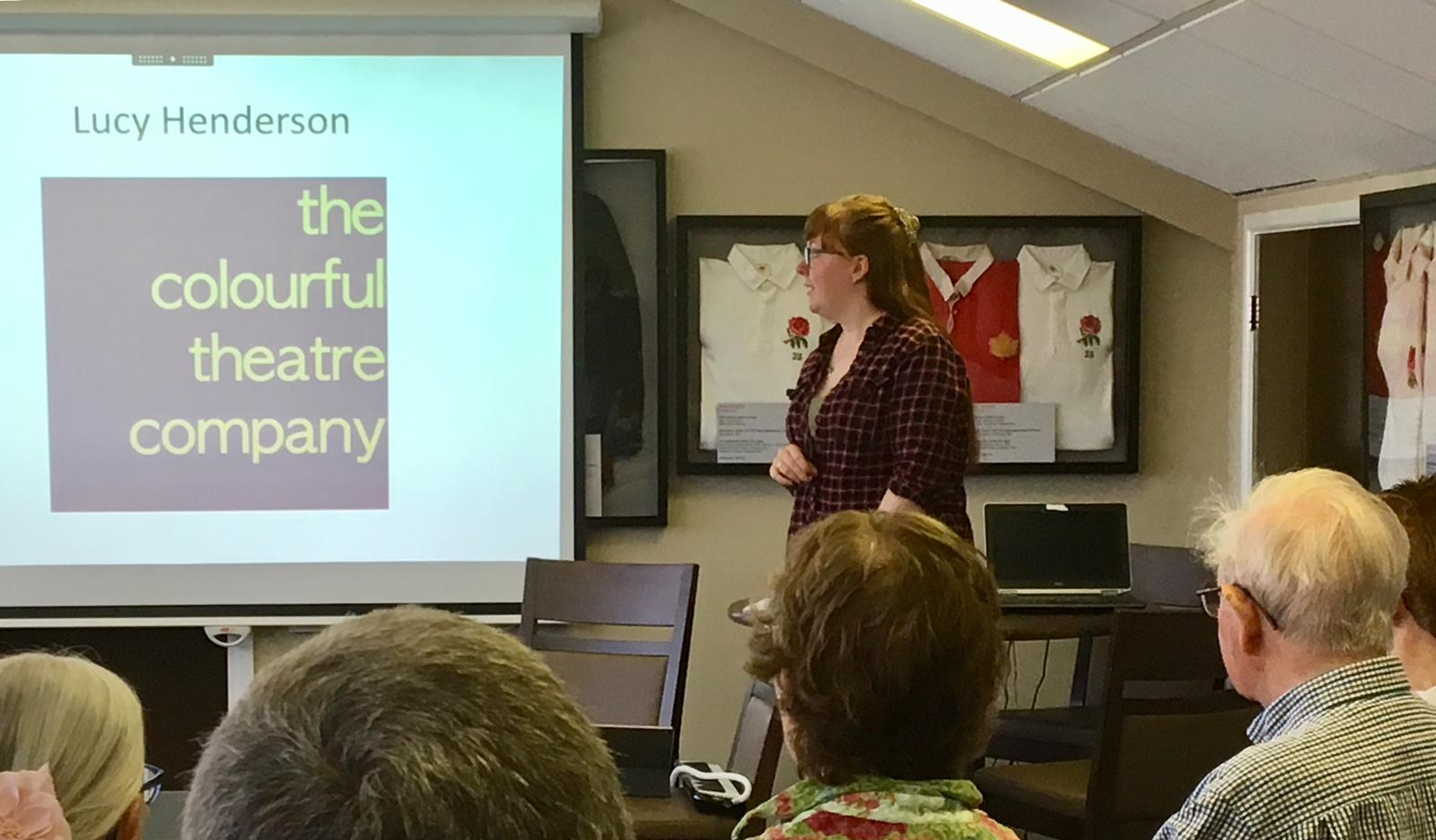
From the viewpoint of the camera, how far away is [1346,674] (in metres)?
1.45

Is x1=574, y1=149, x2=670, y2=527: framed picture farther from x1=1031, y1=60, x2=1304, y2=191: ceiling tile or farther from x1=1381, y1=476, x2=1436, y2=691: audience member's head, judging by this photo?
x1=1381, y1=476, x2=1436, y2=691: audience member's head

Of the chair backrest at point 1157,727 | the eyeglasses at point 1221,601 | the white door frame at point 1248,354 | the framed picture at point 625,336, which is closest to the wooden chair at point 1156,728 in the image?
the chair backrest at point 1157,727

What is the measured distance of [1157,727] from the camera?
2590 millimetres

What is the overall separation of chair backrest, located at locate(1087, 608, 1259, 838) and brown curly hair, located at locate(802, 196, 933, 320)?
710mm

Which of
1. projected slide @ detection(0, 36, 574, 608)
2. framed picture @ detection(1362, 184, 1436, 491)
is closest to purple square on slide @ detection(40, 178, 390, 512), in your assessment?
projected slide @ detection(0, 36, 574, 608)

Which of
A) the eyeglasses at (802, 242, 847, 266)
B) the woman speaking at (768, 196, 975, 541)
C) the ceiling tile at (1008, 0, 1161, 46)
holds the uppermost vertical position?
the ceiling tile at (1008, 0, 1161, 46)

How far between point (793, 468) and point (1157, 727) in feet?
2.74

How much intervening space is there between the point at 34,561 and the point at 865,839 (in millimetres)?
3160

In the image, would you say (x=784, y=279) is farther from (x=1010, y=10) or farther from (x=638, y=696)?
(x=638, y=696)

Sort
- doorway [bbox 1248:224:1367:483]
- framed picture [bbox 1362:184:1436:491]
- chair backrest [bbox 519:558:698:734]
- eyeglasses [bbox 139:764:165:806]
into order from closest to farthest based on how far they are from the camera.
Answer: eyeglasses [bbox 139:764:165:806], chair backrest [bbox 519:558:698:734], framed picture [bbox 1362:184:1436:491], doorway [bbox 1248:224:1367:483]

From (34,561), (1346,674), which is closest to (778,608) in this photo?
(1346,674)

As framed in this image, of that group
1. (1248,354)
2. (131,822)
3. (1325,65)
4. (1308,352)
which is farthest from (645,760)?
(1308,352)

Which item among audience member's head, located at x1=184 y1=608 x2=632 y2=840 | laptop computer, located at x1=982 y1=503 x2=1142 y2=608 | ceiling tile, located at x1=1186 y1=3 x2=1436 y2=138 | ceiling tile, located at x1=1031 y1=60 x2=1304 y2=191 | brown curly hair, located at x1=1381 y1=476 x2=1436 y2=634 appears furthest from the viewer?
laptop computer, located at x1=982 y1=503 x2=1142 y2=608

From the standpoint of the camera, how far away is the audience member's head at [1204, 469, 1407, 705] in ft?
4.86
